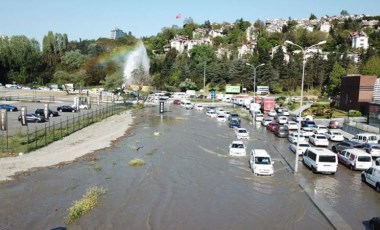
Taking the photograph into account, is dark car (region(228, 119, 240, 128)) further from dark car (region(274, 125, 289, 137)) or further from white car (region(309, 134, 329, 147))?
white car (region(309, 134, 329, 147))

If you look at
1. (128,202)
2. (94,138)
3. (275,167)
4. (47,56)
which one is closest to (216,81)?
(47,56)

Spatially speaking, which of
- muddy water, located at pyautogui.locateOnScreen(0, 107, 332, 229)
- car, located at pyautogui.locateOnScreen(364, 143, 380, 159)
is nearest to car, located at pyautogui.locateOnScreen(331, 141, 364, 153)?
car, located at pyautogui.locateOnScreen(364, 143, 380, 159)

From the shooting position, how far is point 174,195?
23.0 metres

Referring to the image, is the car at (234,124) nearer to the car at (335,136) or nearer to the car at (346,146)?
the car at (335,136)

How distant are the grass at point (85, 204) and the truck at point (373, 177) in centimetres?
1702

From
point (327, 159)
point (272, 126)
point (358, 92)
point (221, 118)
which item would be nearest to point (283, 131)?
point (272, 126)

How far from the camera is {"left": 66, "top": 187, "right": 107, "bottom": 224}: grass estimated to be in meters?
18.7

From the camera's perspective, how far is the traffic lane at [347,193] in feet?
65.8

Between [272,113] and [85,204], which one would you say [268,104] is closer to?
[272,113]

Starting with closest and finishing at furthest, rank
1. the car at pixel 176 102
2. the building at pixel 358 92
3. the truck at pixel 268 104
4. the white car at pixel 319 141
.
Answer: the white car at pixel 319 141, the building at pixel 358 92, the truck at pixel 268 104, the car at pixel 176 102

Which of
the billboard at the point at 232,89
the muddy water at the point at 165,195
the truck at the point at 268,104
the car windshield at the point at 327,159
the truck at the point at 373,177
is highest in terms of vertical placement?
the billboard at the point at 232,89

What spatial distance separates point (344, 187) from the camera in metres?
25.2

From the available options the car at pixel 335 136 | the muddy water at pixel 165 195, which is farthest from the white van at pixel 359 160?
the car at pixel 335 136

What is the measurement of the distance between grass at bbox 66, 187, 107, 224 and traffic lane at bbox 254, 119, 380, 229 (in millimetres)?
13095
